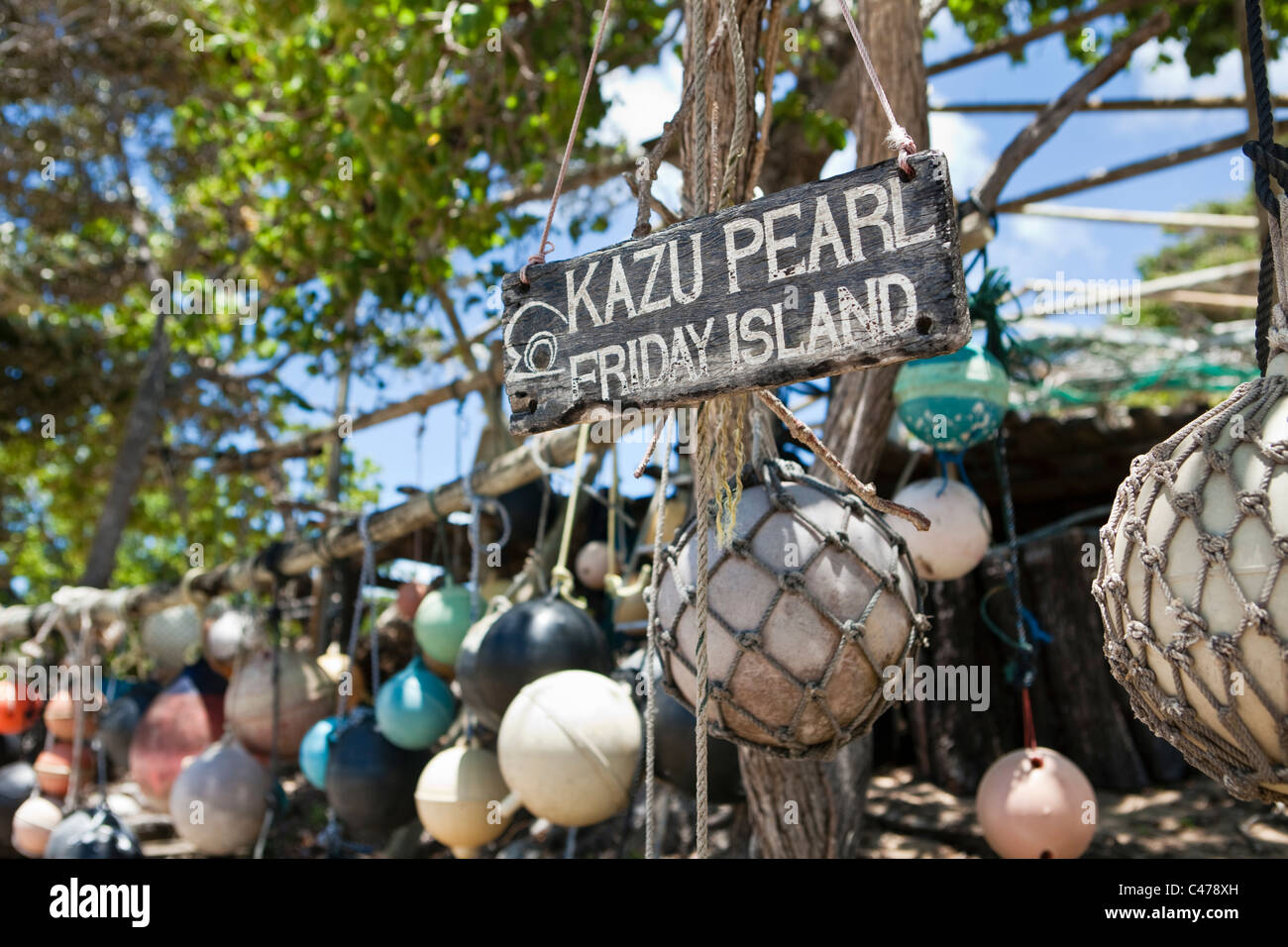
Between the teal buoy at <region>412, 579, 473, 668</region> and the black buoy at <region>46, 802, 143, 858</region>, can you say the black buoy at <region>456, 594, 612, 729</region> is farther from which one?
the black buoy at <region>46, 802, 143, 858</region>

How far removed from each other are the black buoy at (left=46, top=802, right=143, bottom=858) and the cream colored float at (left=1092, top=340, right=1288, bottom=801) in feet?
12.4

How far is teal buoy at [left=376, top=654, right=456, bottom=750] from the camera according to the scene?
3494 millimetres

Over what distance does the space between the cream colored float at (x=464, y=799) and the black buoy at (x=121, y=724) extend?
7.77 feet

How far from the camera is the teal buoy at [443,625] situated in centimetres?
385

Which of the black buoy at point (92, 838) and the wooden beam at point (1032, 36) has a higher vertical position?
the wooden beam at point (1032, 36)

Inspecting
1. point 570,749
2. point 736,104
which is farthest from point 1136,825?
point 736,104

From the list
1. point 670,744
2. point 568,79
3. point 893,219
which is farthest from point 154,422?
point 893,219

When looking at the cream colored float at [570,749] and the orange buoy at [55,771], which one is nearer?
the cream colored float at [570,749]

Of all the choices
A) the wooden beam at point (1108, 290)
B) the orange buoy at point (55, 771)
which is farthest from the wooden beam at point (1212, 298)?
the orange buoy at point (55, 771)

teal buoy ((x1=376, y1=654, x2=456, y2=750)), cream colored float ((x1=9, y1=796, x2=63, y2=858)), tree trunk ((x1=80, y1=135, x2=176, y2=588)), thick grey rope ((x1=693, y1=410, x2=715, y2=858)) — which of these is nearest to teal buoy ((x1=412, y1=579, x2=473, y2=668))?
teal buoy ((x1=376, y1=654, x2=456, y2=750))

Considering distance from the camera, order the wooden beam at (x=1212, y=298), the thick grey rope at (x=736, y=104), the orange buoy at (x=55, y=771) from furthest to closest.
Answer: the wooden beam at (x=1212, y=298)
the orange buoy at (x=55, y=771)
the thick grey rope at (x=736, y=104)

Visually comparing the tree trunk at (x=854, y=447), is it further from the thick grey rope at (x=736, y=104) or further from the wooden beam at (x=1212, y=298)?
the wooden beam at (x=1212, y=298)

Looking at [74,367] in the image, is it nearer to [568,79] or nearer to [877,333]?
[568,79]

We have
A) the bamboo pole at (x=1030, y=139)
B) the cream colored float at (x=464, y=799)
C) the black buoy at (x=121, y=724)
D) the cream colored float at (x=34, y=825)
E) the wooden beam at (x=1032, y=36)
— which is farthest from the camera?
the black buoy at (x=121, y=724)
